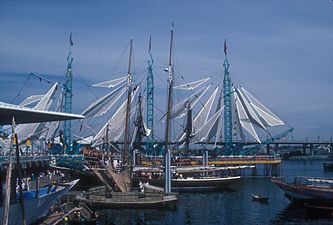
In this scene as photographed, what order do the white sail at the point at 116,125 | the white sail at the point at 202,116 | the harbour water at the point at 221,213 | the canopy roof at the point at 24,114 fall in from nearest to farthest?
the canopy roof at the point at 24,114, the harbour water at the point at 221,213, the white sail at the point at 116,125, the white sail at the point at 202,116

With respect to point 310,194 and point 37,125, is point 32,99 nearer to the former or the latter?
point 37,125

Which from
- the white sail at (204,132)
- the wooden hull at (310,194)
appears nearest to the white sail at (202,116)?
the white sail at (204,132)

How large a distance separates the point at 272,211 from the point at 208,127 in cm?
4116

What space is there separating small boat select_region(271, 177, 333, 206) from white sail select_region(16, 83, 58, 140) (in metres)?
44.8

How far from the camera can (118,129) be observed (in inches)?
2879

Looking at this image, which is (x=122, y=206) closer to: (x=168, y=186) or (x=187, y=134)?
(x=168, y=186)

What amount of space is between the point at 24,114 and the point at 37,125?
5435 cm

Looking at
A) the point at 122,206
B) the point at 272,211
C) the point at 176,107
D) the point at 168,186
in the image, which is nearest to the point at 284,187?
the point at 272,211

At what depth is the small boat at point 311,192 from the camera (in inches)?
1419

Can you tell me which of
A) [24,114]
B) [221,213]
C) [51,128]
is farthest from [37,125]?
[24,114]

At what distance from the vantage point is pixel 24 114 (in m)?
23.5

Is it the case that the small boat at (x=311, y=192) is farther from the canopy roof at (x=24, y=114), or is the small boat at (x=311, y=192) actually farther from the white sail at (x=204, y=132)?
the white sail at (x=204, y=132)

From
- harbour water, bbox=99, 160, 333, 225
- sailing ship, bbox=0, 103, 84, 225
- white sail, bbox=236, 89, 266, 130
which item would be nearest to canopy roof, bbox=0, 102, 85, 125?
sailing ship, bbox=0, 103, 84, 225

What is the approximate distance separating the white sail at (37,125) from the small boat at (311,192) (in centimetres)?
4483
